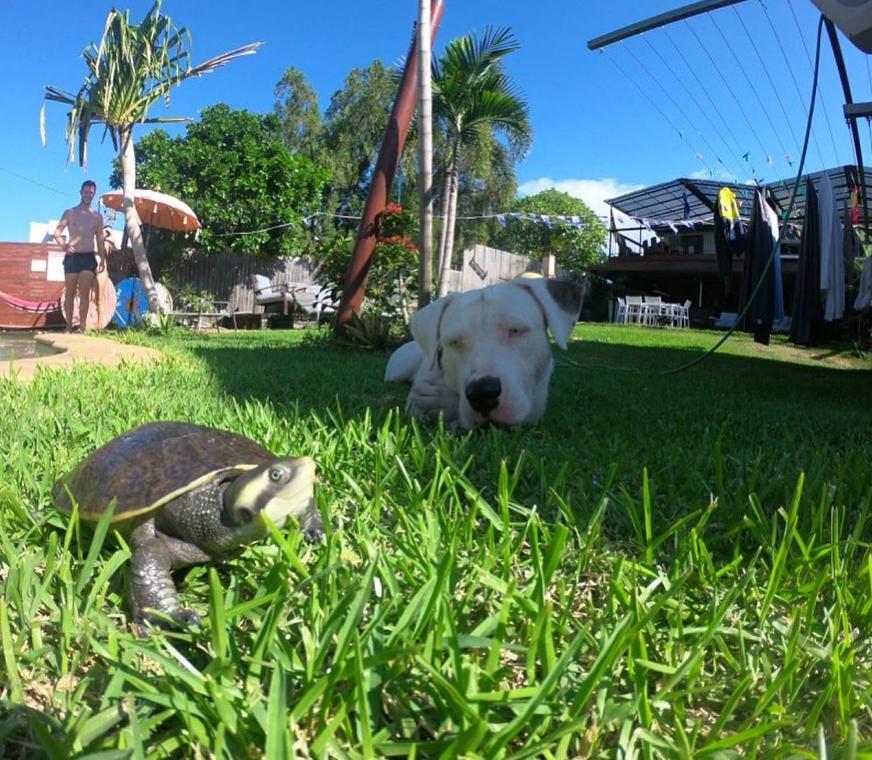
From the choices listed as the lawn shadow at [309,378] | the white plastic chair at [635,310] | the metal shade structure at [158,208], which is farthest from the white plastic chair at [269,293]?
the white plastic chair at [635,310]

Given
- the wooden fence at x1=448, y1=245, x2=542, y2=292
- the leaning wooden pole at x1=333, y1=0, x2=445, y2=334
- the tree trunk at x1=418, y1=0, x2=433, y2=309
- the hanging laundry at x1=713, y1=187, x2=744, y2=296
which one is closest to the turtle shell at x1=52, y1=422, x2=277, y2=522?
the tree trunk at x1=418, y1=0, x2=433, y2=309

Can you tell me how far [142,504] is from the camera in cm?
128

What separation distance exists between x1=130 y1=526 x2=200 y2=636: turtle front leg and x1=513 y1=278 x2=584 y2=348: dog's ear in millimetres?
1996

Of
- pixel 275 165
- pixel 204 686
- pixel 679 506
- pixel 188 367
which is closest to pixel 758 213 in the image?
pixel 188 367

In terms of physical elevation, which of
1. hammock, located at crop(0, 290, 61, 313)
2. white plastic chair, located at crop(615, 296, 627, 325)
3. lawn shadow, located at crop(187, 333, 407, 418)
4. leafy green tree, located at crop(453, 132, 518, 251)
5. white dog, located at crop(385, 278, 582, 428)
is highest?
leafy green tree, located at crop(453, 132, 518, 251)

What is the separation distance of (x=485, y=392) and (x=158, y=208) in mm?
16567

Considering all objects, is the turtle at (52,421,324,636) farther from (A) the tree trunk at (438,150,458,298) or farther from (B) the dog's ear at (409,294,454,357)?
(A) the tree trunk at (438,150,458,298)

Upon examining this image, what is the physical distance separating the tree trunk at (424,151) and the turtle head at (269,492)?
21.6 feet

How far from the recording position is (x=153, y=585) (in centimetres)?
118

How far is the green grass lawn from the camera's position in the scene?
0.84m

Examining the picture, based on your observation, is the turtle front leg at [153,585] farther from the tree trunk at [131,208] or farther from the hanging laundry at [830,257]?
the tree trunk at [131,208]

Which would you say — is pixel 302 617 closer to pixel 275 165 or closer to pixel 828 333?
pixel 828 333

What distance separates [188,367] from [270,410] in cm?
255

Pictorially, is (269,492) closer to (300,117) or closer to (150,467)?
(150,467)
